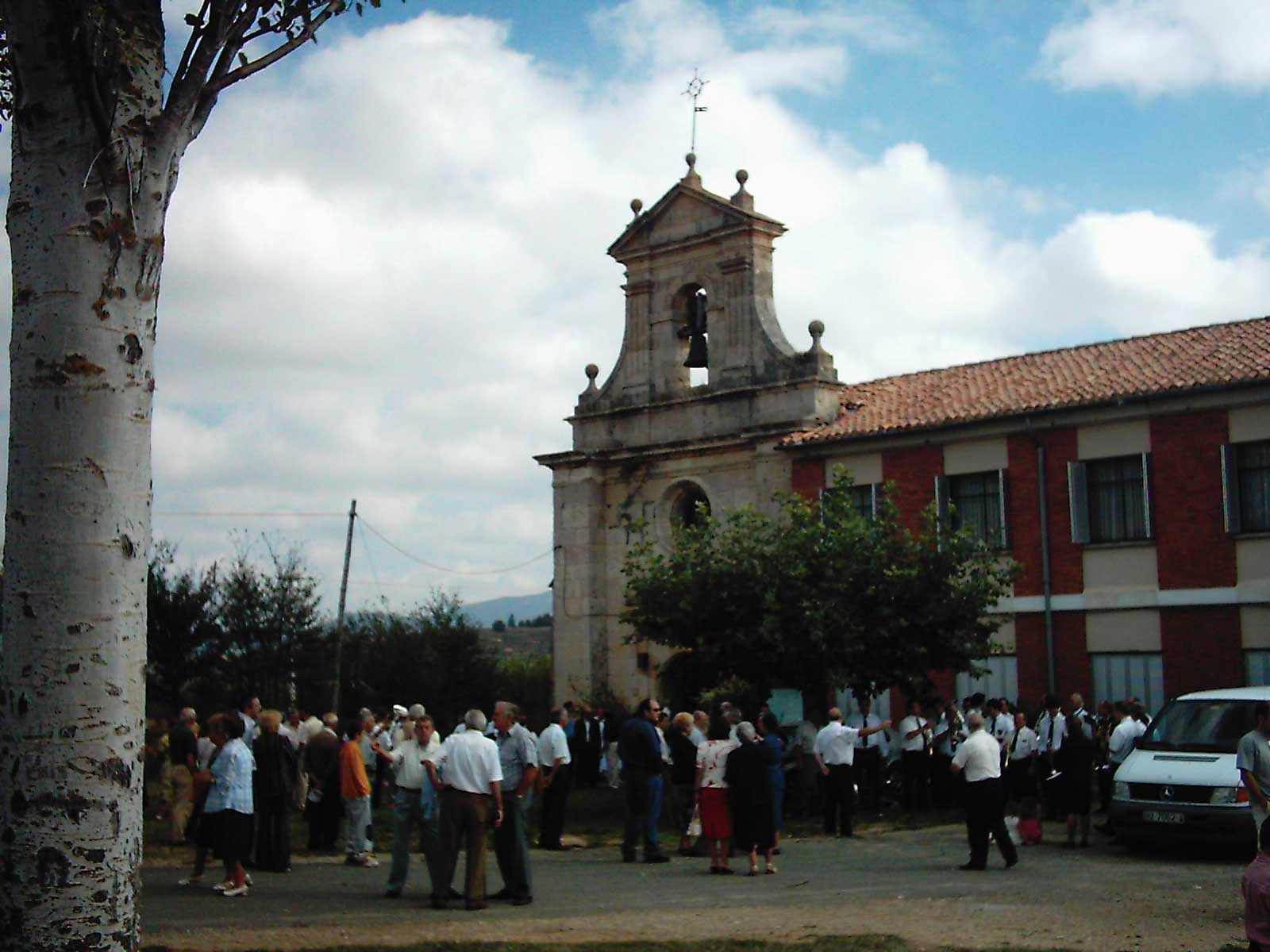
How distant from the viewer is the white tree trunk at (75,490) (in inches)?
275

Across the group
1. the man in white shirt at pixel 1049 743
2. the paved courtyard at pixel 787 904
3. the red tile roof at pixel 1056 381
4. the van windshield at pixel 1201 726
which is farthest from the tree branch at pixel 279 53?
the red tile roof at pixel 1056 381

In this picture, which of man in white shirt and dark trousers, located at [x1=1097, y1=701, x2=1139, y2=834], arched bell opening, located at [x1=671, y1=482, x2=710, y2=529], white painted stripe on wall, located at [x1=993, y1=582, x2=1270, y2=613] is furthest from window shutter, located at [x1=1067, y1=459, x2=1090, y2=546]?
arched bell opening, located at [x1=671, y1=482, x2=710, y2=529]

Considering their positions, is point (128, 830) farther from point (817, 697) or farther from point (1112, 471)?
point (1112, 471)

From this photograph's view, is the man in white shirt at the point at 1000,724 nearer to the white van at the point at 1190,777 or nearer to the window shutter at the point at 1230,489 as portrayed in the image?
the white van at the point at 1190,777

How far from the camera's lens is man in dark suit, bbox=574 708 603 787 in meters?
27.4

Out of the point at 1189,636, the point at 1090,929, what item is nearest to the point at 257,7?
the point at 1090,929

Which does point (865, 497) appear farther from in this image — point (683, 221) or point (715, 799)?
point (715, 799)

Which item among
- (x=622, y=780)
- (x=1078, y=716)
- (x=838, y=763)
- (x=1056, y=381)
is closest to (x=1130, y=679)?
(x=1056, y=381)

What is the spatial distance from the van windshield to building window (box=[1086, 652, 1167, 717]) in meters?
8.65

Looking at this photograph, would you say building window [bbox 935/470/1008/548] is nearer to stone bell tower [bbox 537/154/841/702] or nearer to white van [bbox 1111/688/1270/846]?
stone bell tower [bbox 537/154/841/702]

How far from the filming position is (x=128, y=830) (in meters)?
7.19

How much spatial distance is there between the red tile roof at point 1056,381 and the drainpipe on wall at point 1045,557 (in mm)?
1050

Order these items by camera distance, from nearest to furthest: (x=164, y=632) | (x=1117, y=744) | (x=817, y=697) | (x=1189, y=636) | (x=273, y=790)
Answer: (x=273, y=790)
(x=1117, y=744)
(x=817, y=697)
(x=1189, y=636)
(x=164, y=632)

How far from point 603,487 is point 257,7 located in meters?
25.3
